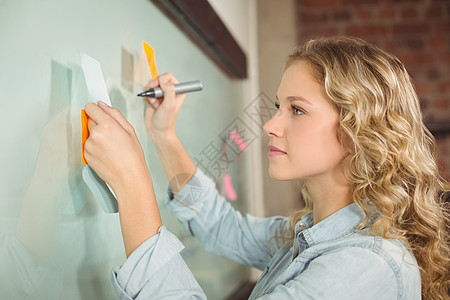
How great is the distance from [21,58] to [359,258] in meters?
0.55

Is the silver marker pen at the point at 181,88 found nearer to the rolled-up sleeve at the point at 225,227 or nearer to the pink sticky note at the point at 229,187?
the rolled-up sleeve at the point at 225,227

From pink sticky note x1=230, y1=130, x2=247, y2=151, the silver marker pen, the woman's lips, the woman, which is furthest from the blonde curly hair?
pink sticky note x1=230, y1=130, x2=247, y2=151

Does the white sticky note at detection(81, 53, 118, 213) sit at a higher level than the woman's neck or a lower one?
Result: higher

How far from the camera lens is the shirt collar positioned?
79cm

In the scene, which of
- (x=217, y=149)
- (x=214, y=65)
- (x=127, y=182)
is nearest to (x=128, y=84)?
(x=127, y=182)

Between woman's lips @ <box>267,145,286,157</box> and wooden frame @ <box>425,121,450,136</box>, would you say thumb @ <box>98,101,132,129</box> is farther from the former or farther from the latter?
wooden frame @ <box>425,121,450,136</box>

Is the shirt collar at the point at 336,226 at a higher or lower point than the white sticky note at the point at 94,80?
lower

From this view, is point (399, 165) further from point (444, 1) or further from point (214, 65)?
point (444, 1)

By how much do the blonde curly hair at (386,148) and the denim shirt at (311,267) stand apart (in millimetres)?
45

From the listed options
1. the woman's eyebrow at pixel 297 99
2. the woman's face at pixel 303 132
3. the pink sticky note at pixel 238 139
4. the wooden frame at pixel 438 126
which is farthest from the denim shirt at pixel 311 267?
the wooden frame at pixel 438 126

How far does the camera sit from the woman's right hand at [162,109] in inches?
33.5

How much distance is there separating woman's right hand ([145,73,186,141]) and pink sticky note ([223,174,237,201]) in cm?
47

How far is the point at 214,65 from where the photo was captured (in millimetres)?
1286

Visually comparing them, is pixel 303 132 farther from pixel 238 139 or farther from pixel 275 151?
pixel 238 139
